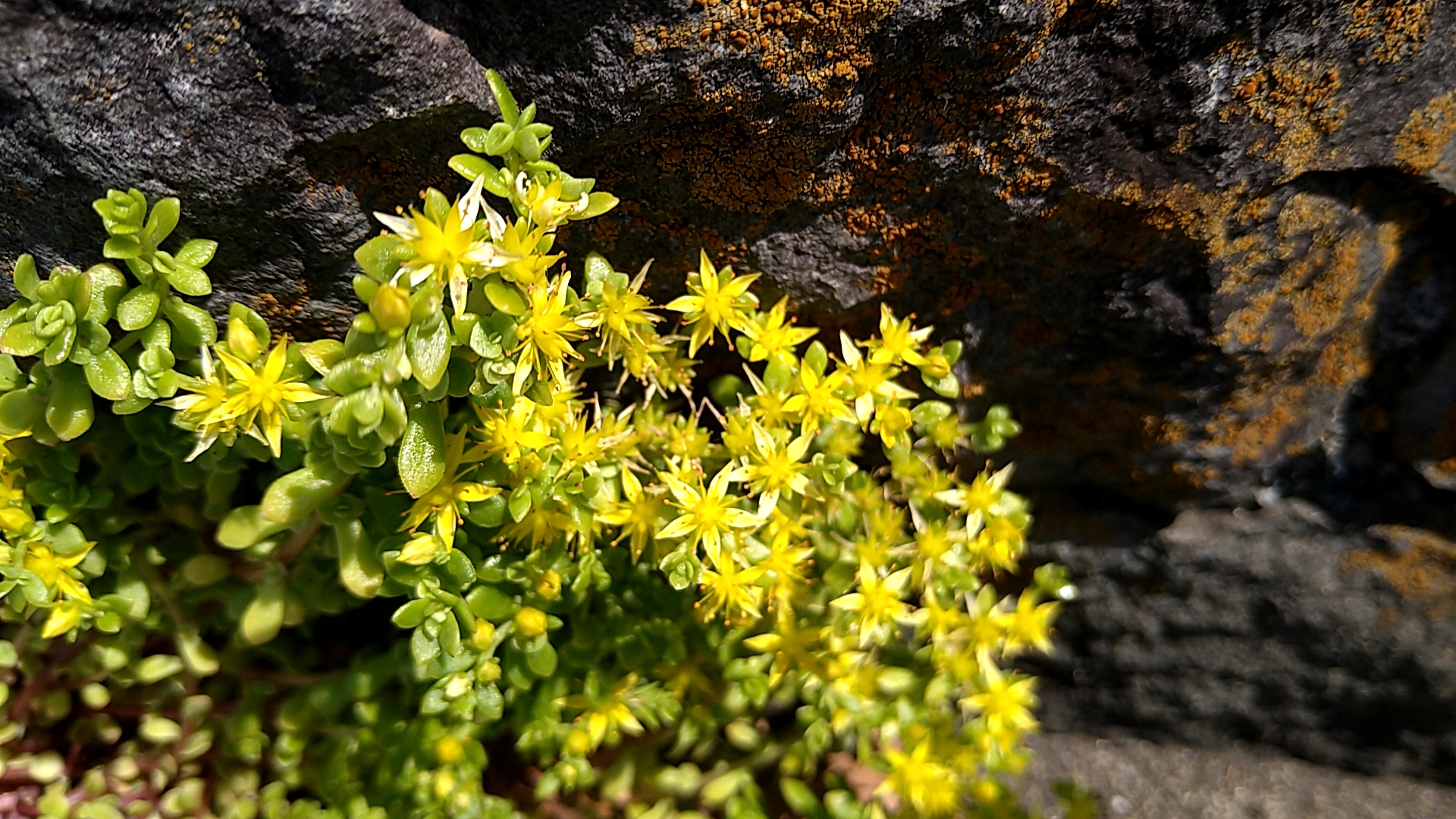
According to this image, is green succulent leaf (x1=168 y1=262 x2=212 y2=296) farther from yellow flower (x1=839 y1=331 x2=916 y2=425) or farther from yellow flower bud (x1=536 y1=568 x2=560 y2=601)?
yellow flower (x1=839 y1=331 x2=916 y2=425)

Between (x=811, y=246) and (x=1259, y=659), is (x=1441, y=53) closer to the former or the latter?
(x=811, y=246)

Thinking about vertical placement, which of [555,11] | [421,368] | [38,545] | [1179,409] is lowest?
[38,545]

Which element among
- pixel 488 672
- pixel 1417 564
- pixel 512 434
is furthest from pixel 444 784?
pixel 1417 564

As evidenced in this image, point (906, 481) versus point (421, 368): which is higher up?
point (421, 368)

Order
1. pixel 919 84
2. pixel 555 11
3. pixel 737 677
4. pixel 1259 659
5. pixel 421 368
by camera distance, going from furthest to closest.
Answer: pixel 1259 659 < pixel 737 677 < pixel 919 84 < pixel 555 11 < pixel 421 368

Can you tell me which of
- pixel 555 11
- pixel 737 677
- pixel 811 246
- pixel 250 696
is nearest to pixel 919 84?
pixel 811 246

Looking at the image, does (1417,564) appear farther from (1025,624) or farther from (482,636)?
(482,636)
